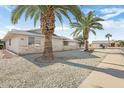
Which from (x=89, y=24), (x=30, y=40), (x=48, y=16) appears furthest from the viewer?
(x=89, y=24)

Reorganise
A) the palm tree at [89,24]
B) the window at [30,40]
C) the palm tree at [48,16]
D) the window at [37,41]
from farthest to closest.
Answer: the palm tree at [89,24]
the window at [37,41]
the window at [30,40]
the palm tree at [48,16]

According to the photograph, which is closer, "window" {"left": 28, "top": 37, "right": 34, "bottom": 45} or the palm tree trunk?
the palm tree trunk

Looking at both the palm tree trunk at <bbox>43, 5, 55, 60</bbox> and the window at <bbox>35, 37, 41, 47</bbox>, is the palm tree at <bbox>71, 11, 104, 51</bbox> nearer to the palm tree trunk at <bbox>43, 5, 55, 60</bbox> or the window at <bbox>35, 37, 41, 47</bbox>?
the window at <bbox>35, 37, 41, 47</bbox>

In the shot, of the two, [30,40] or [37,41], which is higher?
[30,40]

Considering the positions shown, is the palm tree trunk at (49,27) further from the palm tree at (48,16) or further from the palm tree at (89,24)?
the palm tree at (89,24)

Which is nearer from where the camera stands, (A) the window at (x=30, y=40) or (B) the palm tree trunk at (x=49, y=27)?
(B) the palm tree trunk at (x=49, y=27)

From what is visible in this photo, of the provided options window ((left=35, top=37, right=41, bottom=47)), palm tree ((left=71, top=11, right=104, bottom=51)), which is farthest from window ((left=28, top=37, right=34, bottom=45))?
palm tree ((left=71, top=11, right=104, bottom=51))

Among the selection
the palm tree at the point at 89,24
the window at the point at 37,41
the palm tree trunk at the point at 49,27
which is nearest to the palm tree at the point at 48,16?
the palm tree trunk at the point at 49,27

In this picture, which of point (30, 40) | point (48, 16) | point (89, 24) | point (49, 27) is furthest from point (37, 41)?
point (89, 24)

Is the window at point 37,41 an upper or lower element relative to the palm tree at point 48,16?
lower

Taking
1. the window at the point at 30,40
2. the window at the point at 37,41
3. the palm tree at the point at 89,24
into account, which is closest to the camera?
the window at the point at 30,40

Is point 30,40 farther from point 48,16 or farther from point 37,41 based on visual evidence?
point 48,16
